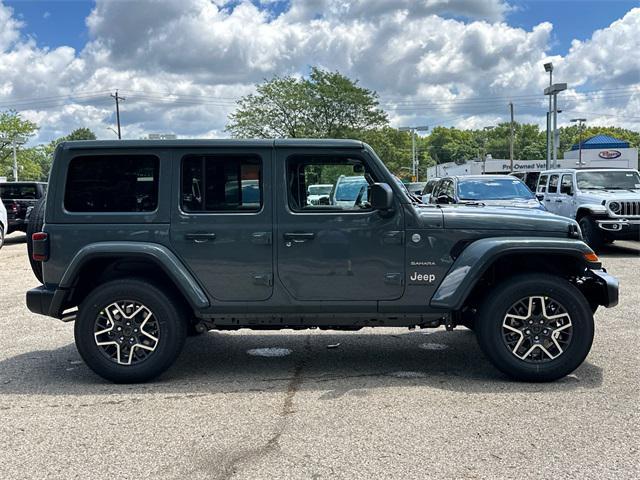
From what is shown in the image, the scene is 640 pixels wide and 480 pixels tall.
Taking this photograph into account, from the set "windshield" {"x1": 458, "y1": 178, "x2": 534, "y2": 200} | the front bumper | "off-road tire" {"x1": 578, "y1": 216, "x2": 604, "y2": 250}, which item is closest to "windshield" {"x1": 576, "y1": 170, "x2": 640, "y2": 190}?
"off-road tire" {"x1": 578, "y1": 216, "x2": 604, "y2": 250}

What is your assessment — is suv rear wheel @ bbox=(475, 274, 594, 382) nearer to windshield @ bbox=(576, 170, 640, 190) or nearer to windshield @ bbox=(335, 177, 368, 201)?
windshield @ bbox=(335, 177, 368, 201)

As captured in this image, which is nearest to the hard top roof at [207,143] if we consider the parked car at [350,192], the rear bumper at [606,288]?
the parked car at [350,192]

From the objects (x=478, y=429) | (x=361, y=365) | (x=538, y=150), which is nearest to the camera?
(x=478, y=429)

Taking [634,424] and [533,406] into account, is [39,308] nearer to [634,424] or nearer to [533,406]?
[533,406]

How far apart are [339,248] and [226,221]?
3.03 ft

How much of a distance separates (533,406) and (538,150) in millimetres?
116442

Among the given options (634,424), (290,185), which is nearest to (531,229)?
(634,424)

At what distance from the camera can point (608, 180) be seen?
1372cm

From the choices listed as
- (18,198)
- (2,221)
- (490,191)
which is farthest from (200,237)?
(18,198)

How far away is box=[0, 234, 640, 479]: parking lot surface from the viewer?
11.1 feet

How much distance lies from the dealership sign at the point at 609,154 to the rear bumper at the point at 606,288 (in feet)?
215

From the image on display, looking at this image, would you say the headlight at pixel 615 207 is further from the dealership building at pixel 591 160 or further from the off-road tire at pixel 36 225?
the dealership building at pixel 591 160

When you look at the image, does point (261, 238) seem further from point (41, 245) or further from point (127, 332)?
point (41, 245)

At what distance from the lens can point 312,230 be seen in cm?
470
